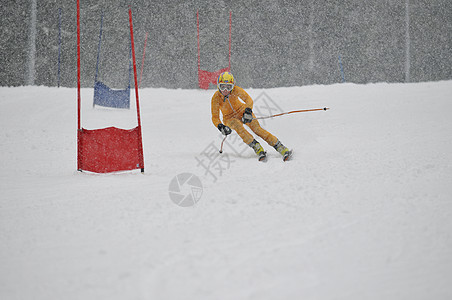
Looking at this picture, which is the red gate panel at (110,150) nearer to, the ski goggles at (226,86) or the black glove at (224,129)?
the black glove at (224,129)

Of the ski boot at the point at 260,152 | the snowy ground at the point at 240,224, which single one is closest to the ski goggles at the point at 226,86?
the ski boot at the point at 260,152

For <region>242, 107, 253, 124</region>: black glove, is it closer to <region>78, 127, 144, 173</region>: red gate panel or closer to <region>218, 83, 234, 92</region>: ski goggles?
<region>218, 83, 234, 92</region>: ski goggles

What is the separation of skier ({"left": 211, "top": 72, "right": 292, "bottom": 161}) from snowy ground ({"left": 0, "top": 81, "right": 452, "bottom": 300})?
35cm

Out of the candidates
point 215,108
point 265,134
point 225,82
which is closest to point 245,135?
point 265,134

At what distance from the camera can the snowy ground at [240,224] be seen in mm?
1902

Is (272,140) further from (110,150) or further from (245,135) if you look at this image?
(110,150)

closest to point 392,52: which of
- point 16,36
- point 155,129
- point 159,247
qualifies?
point 155,129

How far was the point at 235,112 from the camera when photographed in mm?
5859

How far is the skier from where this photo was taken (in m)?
5.51

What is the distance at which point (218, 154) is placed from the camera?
590 centimetres

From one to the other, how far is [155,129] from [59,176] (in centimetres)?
357

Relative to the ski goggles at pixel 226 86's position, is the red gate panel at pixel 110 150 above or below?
below

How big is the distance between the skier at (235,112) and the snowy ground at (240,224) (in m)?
0.35

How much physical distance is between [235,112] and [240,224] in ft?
11.1
